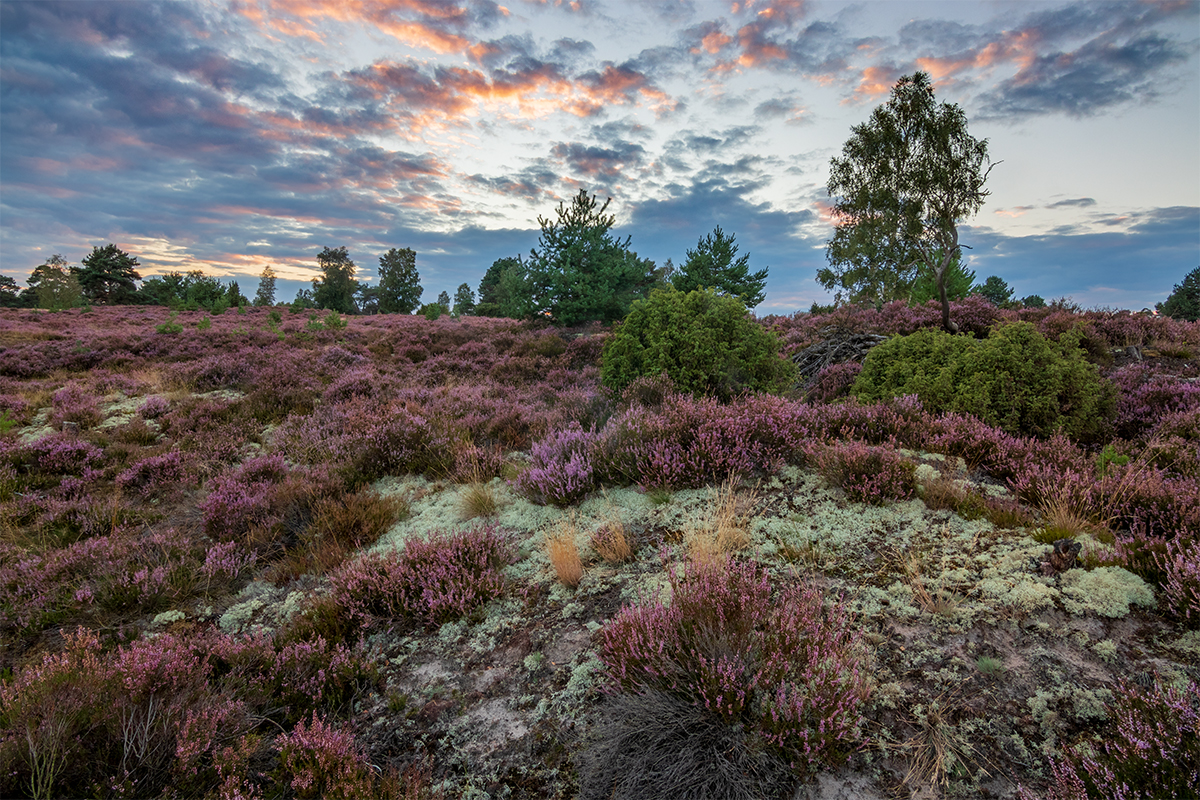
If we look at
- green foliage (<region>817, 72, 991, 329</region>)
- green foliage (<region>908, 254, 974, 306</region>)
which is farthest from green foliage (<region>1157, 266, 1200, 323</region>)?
green foliage (<region>817, 72, 991, 329</region>)

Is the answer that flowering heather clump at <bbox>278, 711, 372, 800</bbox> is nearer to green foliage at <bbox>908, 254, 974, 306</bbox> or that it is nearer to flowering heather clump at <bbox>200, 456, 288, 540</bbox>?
flowering heather clump at <bbox>200, 456, 288, 540</bbox>

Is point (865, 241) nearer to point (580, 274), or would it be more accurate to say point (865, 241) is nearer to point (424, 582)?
point (580, 274)

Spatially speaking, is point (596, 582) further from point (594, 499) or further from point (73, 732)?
point (73, 732)

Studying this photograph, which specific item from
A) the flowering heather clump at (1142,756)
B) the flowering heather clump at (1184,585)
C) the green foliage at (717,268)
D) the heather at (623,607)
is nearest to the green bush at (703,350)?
the heather at (623,607)

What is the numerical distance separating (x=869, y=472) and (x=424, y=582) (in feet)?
13.2

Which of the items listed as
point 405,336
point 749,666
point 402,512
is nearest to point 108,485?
point 402,512

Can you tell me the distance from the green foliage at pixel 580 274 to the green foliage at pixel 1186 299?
51.4m

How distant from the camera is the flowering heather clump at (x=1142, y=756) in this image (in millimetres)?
1689

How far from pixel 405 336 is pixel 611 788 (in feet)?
66.4

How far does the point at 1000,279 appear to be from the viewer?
60.2 meters

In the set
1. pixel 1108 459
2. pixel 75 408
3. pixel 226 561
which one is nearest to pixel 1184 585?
pixel 1108 459

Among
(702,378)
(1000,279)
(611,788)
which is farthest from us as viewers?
(1000,279)

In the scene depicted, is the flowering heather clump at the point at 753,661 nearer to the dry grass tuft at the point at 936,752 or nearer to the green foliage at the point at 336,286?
the dry grass tuft at the point at 936,752

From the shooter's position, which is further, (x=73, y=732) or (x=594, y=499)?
(x=594, y=499)
